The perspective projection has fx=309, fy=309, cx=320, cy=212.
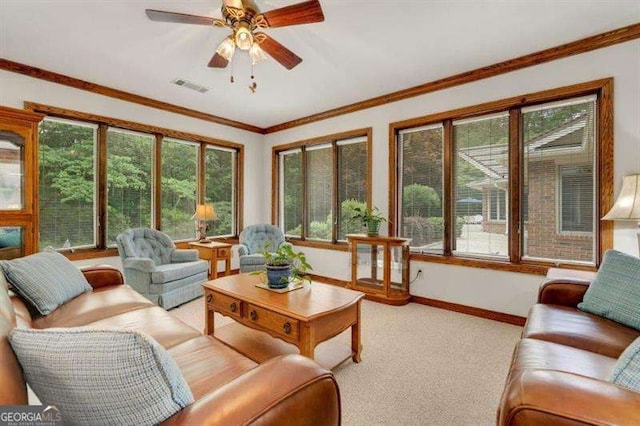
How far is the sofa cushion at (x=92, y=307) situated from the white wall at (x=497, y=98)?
306 cm

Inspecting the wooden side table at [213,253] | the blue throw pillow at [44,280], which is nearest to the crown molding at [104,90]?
the wooden side table at [213,253]

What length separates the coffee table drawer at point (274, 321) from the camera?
78.6 inches

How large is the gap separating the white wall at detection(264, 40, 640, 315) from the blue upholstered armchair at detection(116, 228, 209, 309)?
2.04 meters

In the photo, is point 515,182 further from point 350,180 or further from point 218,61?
point 218,61

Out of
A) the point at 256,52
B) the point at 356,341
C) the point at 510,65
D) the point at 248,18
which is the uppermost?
the point at 510,65

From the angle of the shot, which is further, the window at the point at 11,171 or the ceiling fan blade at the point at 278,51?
the window at the point at 11,171

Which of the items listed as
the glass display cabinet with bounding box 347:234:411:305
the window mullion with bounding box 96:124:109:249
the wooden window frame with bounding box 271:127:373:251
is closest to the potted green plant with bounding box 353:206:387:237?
the glass display cabinet with bounding box 347:234:411:305

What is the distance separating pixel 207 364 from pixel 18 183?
286cm

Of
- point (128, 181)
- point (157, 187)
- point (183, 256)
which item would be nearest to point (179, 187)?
point (157, 187)

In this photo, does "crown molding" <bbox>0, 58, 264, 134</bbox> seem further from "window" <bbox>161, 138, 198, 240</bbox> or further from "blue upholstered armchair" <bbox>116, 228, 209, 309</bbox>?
"blue upholstered armchair" <bbox>116, 228, 209, 309</bbox>

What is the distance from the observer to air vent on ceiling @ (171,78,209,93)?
3686mm

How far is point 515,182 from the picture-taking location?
10.9 ft

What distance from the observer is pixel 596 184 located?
113 inches

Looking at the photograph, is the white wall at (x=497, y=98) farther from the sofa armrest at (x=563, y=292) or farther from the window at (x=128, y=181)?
the window at (x=128, y=181)
